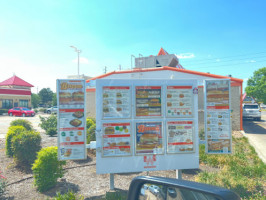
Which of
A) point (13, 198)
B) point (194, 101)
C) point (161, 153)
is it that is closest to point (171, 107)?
point (194, 101)

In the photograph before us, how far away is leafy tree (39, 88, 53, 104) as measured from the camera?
5900cm

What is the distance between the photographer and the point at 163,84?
3814 mm

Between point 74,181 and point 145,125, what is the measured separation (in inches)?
93.9

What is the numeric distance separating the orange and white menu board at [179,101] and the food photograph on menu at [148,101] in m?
0.21

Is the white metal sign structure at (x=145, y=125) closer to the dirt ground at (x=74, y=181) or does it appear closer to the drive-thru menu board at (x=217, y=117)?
the drive-thru menu board at (x=217, y=117)

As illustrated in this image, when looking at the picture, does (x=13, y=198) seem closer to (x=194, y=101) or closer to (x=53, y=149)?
(x=53, y=149)

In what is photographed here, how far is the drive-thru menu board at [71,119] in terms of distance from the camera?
3.68 metres

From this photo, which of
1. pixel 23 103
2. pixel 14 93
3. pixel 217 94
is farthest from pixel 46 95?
pixel 217 94

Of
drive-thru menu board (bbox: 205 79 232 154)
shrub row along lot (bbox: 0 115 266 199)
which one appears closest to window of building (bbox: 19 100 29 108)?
shrub row along lot (bbox: 0 115 266 199)

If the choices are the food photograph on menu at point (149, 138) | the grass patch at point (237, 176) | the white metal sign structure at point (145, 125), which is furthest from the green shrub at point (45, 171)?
the grass patch at point (237, 176)

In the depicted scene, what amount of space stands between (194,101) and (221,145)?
1251 mm

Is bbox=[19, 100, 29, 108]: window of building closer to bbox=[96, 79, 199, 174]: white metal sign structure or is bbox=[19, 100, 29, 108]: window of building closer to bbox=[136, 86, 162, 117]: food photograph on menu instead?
bbox=[96, 79, 199, 174]: white metal sign structure

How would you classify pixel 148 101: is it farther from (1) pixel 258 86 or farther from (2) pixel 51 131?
(1) pixel 258 86

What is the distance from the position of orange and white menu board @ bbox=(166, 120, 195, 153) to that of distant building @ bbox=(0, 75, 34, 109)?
37.8m
